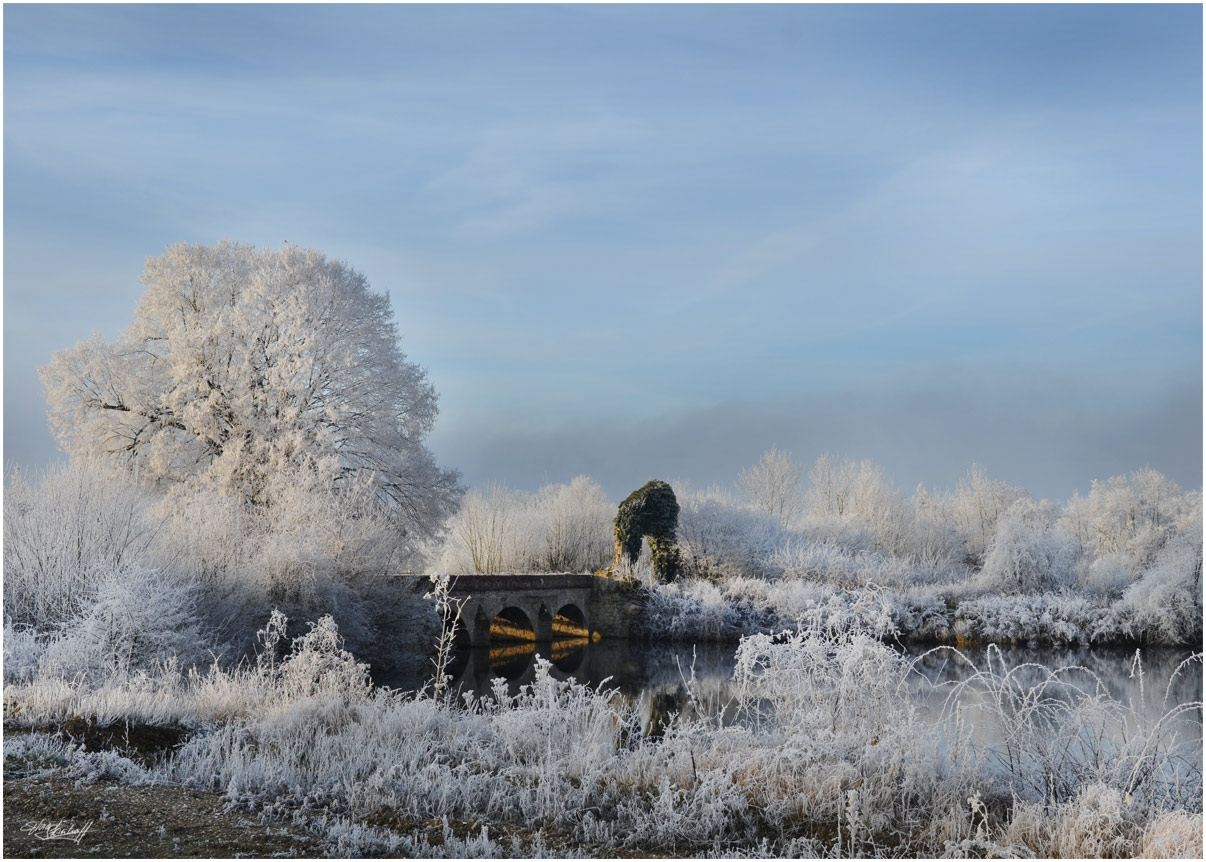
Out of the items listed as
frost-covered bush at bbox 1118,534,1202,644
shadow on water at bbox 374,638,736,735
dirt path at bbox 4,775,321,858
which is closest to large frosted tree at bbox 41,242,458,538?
Result: shadow on water at bbox 374,638,736,735

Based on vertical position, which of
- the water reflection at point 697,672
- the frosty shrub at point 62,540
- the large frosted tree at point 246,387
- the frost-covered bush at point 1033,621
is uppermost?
the large frosted tree at point 246,387

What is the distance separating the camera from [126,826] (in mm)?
5645

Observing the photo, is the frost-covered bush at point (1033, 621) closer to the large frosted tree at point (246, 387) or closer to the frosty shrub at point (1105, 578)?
the frosty shrub at point (1105, 578)

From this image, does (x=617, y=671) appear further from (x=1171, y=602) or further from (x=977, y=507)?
(x=977, y=507)

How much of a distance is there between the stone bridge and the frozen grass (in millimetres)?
13609

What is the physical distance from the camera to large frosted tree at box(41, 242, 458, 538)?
21000 millimetres

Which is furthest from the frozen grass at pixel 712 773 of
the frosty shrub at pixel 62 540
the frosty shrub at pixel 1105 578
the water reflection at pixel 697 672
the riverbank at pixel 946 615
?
the frosty shrub at pixel 1105 578

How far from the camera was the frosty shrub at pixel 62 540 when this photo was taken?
12.8m

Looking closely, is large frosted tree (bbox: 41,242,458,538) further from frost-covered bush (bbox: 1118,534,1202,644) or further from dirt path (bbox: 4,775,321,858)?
frost-covered bush (bbox: 1118,534,1202,644)

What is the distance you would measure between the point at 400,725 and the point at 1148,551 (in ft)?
128

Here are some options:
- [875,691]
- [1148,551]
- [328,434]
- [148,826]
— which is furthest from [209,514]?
[1148,551]

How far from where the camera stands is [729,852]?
595cm

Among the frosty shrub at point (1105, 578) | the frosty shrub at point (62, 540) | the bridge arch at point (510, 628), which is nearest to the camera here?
the frosty shrub at point (62, 540)

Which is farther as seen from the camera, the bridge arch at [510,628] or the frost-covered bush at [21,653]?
the bridge arch at [510,628]
